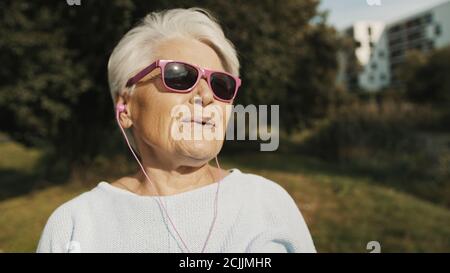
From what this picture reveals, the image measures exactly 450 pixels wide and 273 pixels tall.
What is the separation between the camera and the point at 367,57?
5.01 m

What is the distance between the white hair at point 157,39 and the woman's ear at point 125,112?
2 cm

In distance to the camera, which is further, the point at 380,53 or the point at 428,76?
the point at 428,76

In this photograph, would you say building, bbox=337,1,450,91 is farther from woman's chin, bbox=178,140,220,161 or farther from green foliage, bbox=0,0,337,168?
woman's chin, bbox=178,140,220,161

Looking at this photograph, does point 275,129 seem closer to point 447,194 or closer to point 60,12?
point 60,12

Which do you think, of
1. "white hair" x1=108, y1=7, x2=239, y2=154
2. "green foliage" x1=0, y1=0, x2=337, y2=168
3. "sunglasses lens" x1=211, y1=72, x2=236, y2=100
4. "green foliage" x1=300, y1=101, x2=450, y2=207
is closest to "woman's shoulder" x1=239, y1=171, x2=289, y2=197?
"sunglasses lens" x1=211, y1=72, x2=236, y2=100

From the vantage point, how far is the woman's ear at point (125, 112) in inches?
55.9

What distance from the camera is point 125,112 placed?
143 centimetres

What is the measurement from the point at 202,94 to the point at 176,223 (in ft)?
1.35

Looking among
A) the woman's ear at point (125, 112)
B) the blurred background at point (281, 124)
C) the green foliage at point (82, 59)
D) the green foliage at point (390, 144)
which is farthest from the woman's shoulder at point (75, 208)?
the green foliage at point (390, 144)

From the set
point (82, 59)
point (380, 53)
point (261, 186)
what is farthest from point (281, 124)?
point (261, 186)

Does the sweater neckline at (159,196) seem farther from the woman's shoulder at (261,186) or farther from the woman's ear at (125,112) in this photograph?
the woman's ear at (125,112)

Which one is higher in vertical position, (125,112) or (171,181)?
(125,112)

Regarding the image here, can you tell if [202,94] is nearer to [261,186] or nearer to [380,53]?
[261,186]

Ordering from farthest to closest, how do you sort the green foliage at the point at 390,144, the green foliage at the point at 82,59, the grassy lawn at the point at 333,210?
the green foliage at the point at 390,144 → the green foliage at the point at 82,59 → the grassy lawn at the point at 333,210
